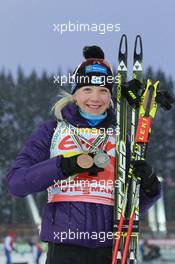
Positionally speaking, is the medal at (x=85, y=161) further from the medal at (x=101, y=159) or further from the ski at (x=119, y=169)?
the ski at (x=119, y=169)

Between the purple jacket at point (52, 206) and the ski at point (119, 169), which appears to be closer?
the purple jacket at point (52, 206)

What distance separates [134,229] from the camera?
8.16 ft

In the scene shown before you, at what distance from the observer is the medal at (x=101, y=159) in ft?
7.67

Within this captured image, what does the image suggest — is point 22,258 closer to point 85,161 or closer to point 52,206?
point 52,206

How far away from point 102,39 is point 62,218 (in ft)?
5.72

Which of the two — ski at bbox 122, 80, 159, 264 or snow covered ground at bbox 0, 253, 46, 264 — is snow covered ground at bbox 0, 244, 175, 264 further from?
ski at bbox 122, 80, 159, 264

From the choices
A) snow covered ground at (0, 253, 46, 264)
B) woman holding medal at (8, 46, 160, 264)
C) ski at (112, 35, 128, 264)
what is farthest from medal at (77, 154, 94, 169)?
snow covered ground at (0, 253, 46, 264)

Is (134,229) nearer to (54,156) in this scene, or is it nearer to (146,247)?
(54,156)

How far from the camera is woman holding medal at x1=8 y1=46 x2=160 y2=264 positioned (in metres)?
2.31

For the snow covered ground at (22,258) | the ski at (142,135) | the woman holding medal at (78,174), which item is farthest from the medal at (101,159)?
the snow covered ground at (22,258)

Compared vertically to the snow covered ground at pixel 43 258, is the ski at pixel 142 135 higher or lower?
higher

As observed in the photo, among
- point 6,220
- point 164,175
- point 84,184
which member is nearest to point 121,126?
point 84,184

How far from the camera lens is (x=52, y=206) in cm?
238

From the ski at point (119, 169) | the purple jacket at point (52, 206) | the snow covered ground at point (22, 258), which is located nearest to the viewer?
the purple jacket at point (52, 206)
